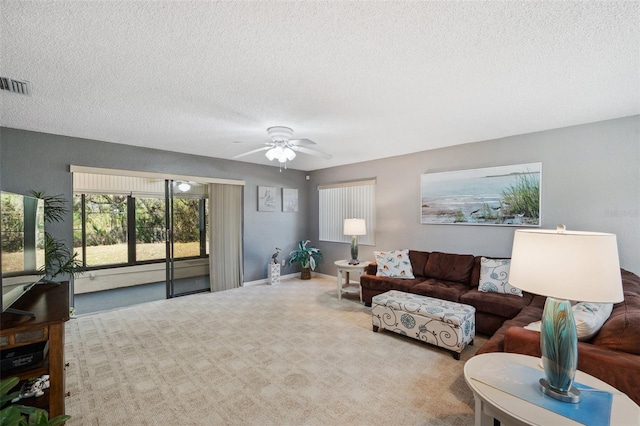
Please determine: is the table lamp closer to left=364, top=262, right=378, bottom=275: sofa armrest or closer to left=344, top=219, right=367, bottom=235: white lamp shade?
left=344, top=219, right=367, bottom=235: white lamp shade

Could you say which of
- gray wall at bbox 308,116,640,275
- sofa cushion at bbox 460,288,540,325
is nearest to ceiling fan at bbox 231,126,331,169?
gray wall at bbox 308,116,640,275

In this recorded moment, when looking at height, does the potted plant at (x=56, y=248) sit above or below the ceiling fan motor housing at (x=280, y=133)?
below

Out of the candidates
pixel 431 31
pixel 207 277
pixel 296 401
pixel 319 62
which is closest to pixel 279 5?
pixel 319 62

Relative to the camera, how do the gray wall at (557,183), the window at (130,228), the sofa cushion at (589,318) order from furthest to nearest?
1. the window at (130,228)
2. the gray wall at (557,183)
3. the sofa cushion at (589,318)

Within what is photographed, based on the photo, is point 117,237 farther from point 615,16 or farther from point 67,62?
point 615,16

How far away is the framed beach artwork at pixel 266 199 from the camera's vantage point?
19.0 feet

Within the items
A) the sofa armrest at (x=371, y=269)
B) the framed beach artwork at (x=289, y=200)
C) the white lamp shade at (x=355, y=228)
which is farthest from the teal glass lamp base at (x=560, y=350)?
the framed beach artwork at (x=289, y=200)

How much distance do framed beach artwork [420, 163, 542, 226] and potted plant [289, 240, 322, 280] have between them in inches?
96.3

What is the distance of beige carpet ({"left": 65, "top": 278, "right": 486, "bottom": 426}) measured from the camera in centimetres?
196

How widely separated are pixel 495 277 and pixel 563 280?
2.59 meters

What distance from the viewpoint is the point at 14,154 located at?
3430mm

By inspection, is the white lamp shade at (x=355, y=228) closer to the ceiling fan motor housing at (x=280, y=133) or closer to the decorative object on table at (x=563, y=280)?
the ceiling fan motor housing at (x=280, y=133)

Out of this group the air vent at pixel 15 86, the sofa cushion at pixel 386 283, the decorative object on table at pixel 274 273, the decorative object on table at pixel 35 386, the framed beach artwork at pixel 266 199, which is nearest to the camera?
the decorative object on table at pixel 35 386

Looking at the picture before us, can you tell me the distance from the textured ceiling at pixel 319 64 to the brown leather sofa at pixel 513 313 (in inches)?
69.0
